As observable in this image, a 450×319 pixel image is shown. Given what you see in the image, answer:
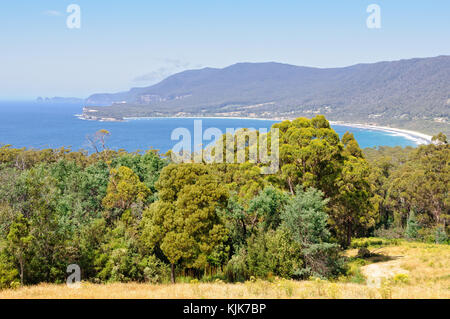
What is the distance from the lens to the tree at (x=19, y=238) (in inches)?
532

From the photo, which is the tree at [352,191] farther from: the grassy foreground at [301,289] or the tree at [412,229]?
the tree at [412,229]

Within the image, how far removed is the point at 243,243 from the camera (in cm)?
1798

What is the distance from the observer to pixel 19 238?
45.1 ft

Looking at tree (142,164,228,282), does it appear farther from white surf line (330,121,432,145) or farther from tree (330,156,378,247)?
white surf line (330,121,432,145)

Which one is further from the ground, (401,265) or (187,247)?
(187,247)

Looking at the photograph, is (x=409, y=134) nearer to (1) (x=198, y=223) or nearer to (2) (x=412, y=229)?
Result: (2) (x=412, y=229)

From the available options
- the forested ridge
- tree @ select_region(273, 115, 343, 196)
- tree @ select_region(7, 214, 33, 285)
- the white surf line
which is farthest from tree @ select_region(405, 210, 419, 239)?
the white surf line

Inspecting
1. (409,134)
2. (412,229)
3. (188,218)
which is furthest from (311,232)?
(409,134)

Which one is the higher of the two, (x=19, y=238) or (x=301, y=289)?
(x=19, y=238)

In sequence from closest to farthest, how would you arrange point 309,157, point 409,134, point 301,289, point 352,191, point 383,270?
point 301,289 < point 383,270 < point 309,157 < point 352,191 < point 409,134

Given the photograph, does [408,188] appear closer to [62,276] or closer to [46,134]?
[62,276]

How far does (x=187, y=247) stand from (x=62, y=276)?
6.07m
